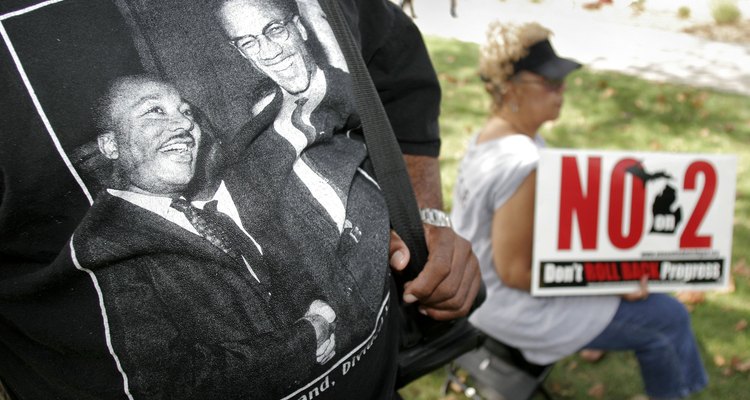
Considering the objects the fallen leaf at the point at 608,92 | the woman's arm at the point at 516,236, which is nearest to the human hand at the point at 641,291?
the woman's arm at the point at 516,236

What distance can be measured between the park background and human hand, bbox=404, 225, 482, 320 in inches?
34.7

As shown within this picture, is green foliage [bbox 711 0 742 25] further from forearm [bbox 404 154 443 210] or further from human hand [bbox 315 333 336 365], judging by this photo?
human hand [bbox 315 333 336 365]

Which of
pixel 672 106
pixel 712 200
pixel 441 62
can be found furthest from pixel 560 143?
pixel 712 200

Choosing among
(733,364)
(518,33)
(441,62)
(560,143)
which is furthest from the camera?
(441,62)

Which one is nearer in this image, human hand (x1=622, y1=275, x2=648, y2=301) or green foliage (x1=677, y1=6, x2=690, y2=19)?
human hand (x1=622, y1=275, x2=648, y2=301)

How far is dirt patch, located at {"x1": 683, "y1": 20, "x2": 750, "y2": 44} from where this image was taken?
4.92 meters

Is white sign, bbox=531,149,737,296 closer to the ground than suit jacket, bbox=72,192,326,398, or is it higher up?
closer to the ground

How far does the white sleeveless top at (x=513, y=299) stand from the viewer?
2.59 meters

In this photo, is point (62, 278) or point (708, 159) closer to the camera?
point (62, 278)

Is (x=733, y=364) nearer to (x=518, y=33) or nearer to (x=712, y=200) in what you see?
(x=712, y=200)

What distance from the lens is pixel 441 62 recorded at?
6816 millimetres

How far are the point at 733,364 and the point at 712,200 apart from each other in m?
1.17

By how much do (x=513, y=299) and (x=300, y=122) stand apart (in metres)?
1.74

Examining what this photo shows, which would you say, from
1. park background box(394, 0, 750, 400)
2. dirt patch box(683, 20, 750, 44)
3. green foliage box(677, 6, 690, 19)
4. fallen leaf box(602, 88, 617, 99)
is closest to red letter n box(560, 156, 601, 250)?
park background box(394, 0, 750, 400)
